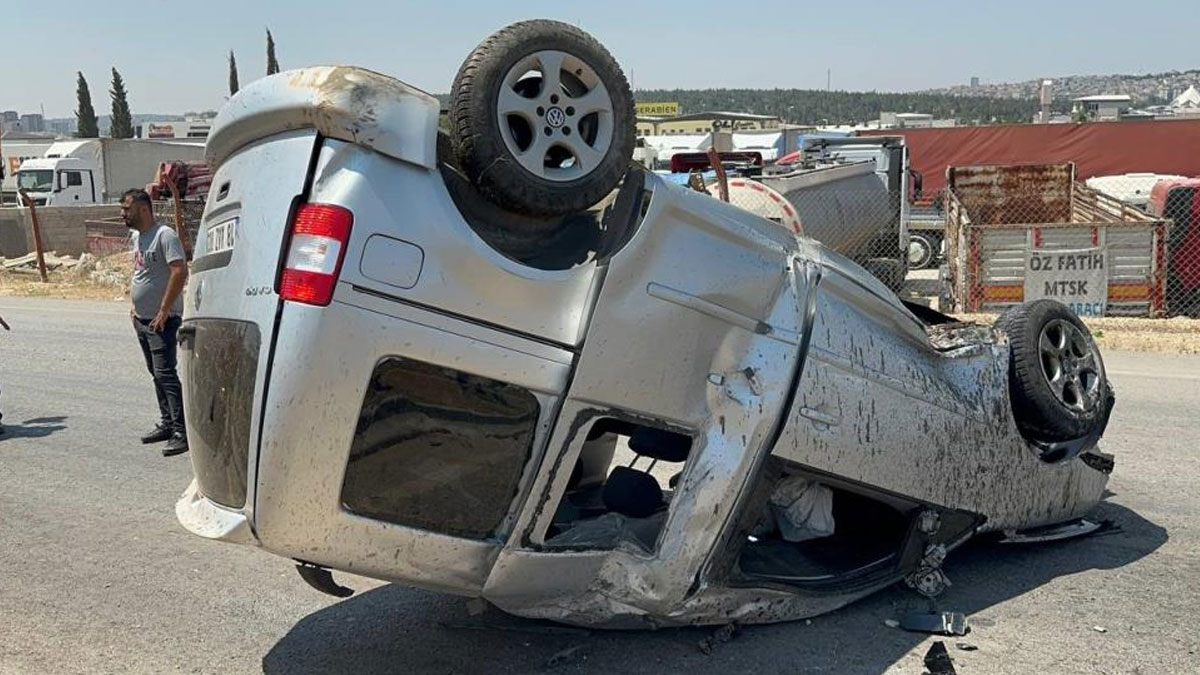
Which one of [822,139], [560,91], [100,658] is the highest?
[822,139]

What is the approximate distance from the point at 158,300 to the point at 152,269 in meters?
0.21

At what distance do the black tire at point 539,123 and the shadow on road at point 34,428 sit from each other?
6.13 metres

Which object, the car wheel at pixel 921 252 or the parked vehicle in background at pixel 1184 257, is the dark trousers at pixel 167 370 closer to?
the parked vehicle in background at pixel 1184 257

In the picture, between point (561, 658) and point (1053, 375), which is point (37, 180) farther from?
point (1053, 375)

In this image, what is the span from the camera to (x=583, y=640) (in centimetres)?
408

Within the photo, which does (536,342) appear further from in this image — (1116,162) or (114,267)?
(1116,162)

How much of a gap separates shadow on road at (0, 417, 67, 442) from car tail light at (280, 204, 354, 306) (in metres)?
5.88

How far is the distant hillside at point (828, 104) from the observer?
150 meters

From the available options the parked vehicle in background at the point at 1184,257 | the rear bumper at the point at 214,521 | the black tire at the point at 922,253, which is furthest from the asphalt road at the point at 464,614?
the black tire at the point at 922,253

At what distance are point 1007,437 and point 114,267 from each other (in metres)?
20.2

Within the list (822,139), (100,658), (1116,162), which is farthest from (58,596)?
(1116,162)

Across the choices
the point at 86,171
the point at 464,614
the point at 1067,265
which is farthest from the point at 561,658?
the point at 86,171

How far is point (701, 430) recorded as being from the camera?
3.53m

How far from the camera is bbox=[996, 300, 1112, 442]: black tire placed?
14.5 feet
